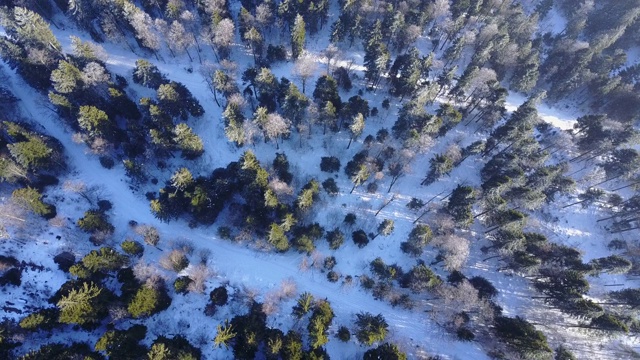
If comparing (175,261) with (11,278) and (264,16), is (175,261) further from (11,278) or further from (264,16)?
(264,16)

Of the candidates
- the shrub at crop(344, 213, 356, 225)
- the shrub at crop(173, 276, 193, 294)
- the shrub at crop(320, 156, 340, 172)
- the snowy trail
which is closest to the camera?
the shrub at crop(173, 276, 193, 294)

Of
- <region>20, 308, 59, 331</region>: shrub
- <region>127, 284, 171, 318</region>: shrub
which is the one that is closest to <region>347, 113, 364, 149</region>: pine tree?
<region>127, 284, 171, 318</region>: shrub

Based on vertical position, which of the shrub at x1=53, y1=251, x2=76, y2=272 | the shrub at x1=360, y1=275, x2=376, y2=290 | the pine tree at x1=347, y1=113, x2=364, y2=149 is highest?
the pine tree at x1=347, y1=113, x2=364, y2=149

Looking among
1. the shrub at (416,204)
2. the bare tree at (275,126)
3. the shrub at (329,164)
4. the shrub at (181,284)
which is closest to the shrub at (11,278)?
the shrub at (181,284)

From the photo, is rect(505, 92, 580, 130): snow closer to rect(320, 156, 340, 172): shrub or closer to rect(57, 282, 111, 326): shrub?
rect(320, 156, 340, 172): shrub

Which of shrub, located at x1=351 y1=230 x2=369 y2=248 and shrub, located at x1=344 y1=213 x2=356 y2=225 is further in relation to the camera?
shrub, located at x1=344 y1=213 x2=356 y2=225

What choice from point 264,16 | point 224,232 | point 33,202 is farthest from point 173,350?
point 264,16

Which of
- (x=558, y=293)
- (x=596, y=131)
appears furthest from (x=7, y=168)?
(x=596, y=131)

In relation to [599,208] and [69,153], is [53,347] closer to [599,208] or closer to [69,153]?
[69,153]
